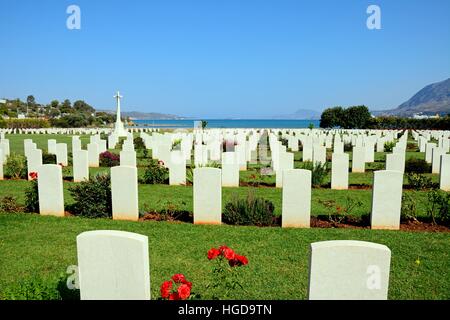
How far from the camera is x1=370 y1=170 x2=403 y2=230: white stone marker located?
→ 796 centimetres

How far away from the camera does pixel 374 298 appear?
3.44 meters

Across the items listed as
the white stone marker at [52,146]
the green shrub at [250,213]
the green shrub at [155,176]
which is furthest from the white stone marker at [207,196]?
the white stone marker at [52,146]

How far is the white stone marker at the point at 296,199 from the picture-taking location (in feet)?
26.5

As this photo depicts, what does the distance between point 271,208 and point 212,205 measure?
4.57ft

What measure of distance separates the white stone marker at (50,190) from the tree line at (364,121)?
5518 cm

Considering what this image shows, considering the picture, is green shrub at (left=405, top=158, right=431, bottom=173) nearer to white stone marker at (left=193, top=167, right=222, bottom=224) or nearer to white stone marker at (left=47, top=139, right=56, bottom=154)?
white stone marker at (left=193, top=167, right=222, bottom=224)

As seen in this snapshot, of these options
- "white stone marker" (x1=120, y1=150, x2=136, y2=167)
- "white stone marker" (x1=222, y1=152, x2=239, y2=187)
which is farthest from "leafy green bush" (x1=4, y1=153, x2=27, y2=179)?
"white stone marker" (x1=222, y1=152, x2=239, y2=187)

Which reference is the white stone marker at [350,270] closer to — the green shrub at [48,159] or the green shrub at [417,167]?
the green shrub at [417,167]

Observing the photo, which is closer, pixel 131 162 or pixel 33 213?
pixel 33 213

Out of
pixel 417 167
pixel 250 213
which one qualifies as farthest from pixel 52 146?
pixel 417 167
